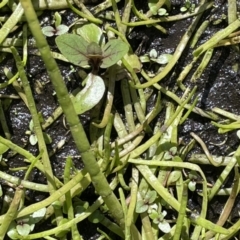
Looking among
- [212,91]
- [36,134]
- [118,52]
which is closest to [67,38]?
[118,52]

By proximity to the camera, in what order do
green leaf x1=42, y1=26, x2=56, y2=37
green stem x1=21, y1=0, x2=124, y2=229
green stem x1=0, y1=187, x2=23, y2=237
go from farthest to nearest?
green leaf x1=42, y1=26, x2=56, y2=37, green stem x1=0, y1=187, x2=23, y2=237, green stem x1=21, y1=0, x2=124, y2=229

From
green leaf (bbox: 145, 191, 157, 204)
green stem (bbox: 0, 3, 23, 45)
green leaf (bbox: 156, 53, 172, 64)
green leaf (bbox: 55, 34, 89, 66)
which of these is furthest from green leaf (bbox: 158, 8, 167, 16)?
green leaf (bbox: 145, 191, 157, 204)

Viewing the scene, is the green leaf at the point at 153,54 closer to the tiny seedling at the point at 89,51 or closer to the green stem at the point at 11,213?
the tiny seedling at the point at 89,51

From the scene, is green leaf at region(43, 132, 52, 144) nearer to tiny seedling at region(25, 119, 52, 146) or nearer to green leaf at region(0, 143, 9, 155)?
tiny seedling at region(25, 119, 52, 146)

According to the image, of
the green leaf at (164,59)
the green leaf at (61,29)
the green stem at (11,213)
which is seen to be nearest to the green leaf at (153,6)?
the green leaf at (164,59)

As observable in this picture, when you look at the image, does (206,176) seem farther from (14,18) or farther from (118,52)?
(14,18)

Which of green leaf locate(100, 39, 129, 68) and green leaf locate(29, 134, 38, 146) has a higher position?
green leaf locate(100, 39, 129, 68)

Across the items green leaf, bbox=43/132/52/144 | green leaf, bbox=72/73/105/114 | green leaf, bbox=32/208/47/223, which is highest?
green leaf, bbox=72/73/105/114

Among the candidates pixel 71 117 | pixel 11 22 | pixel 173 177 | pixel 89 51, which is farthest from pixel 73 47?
pixel 173 177
